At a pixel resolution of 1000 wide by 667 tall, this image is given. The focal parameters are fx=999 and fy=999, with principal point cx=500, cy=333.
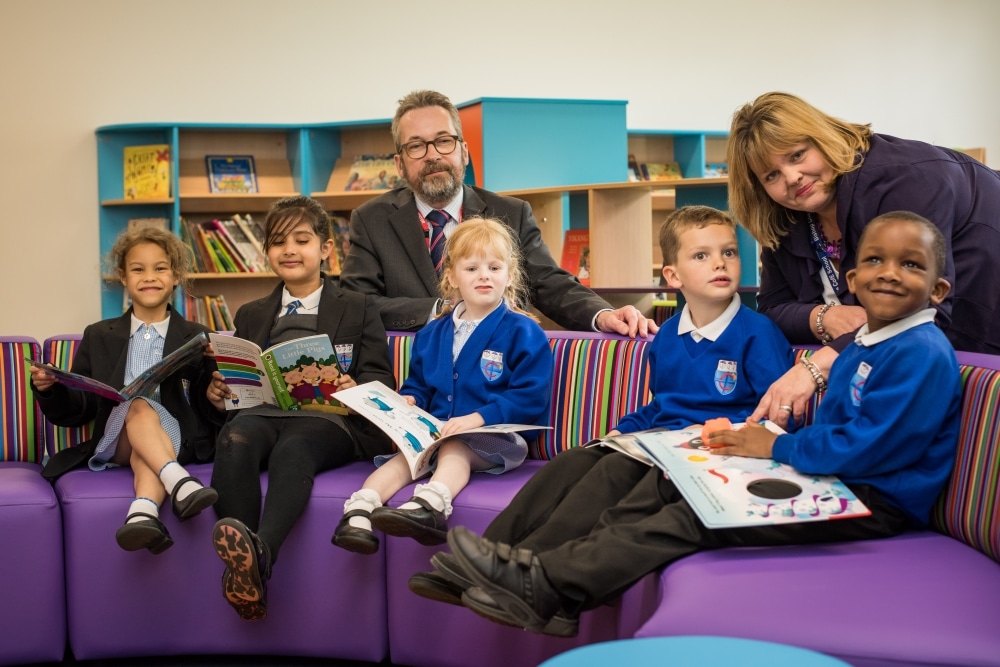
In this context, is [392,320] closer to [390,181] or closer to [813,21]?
[390,181]

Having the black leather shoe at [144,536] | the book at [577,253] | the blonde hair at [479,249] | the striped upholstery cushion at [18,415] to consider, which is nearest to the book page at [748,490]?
the blonde hair at [479,249]

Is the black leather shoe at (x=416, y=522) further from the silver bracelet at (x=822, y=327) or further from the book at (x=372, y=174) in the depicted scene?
the book at (x=372, y=174)

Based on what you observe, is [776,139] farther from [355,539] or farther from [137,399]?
[137,399]

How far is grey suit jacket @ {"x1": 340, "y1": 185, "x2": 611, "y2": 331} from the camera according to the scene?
10.2ft

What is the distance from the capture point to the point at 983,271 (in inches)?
81.8

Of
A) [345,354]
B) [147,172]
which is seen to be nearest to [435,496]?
[345,354]

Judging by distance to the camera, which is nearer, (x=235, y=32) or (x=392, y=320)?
(x=392, y=320)

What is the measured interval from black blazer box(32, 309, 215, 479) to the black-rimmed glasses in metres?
0.88

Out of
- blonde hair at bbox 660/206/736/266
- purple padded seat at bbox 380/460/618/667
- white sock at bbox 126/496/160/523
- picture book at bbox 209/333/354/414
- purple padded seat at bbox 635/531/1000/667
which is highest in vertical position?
blonde hair at bbox 660/206/736/266

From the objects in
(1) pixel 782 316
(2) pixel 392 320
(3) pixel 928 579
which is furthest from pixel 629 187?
(3) pixel 928 579

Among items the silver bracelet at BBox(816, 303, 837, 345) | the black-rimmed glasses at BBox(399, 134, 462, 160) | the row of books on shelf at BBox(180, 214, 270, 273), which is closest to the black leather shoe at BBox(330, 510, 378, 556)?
the silver bracelet at BBox(816, 303, 837, 345)

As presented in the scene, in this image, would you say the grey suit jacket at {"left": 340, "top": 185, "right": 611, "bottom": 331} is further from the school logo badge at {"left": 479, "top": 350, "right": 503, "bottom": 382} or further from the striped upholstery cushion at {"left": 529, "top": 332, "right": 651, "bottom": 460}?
the school logo badge at {"left": 479, "top": 350, "right": 503, "bottom": 382}

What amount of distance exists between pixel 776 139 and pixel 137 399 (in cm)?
170

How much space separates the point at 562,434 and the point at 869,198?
38.7 inches
